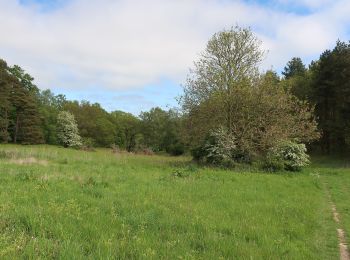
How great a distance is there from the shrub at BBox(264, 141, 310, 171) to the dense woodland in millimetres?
791

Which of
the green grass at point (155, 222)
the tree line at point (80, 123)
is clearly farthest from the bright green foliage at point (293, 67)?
the green grass at point (155, 222)

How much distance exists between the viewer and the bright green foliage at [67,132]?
8394 centimetres

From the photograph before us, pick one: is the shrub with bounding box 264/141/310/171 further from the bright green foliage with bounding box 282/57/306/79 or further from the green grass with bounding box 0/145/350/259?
the bright green foliage with bounding box 282/57/306/79

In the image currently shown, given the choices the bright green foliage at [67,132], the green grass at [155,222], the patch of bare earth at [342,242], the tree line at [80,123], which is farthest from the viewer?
the bright green foliage at [67,132]

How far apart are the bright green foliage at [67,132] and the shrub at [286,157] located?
57870mm

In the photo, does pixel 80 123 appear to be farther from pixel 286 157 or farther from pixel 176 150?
pixel 286 157

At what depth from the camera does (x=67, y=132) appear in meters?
84.3

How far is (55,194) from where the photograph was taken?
41.4 ft

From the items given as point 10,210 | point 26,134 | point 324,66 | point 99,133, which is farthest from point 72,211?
point 99,133

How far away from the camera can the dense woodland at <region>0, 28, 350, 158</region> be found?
1312 inches

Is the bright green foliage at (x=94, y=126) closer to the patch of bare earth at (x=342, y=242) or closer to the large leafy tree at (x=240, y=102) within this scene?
the large leafy tree at (x=240, y=102)

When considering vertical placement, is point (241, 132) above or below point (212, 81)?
Answer: below

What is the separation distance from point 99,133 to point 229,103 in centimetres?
6786

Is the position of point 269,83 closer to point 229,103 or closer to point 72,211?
point 229,103
